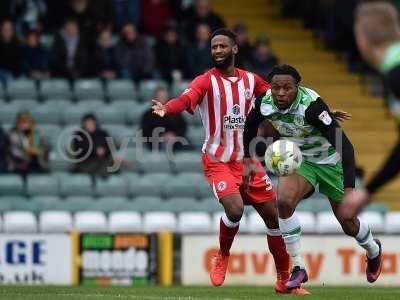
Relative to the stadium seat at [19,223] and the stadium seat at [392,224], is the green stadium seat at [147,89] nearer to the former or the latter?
the stadium seat at [19,223]

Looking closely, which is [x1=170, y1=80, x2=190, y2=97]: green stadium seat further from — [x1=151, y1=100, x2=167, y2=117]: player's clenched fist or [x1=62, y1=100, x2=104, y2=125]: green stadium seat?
[x1=151, y1=100, x2=167, y2=117]: player's clenched fist

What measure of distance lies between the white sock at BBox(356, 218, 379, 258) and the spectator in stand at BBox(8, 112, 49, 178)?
23.9 ft

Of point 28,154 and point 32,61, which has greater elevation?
point 32,61

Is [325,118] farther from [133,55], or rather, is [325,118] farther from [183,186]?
[133,55]

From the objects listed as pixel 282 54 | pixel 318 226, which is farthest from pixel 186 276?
pixel 282 54

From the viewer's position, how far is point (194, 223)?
16.6m

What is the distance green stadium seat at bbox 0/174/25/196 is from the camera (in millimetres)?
17312

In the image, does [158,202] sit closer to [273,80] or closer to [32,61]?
[32,61]

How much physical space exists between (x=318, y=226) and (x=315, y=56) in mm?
5946

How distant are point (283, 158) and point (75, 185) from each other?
24.2 ft

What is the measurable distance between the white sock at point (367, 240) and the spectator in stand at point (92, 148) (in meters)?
6.76

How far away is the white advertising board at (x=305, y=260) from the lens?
618 inches

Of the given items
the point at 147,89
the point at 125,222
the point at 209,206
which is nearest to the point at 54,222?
the point at 125,222

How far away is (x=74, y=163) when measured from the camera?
17.6 metres
